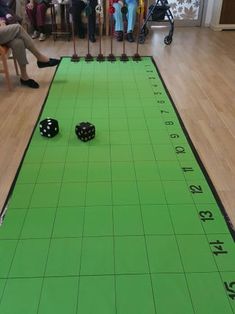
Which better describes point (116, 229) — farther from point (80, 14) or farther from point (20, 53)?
point (80, 14)

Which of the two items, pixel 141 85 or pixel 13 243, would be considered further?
pixel 141 85

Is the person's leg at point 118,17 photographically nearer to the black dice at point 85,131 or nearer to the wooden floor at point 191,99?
the wooden floor at point 191,99

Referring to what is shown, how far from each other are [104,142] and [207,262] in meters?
1.22

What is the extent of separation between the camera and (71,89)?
3.31 metres

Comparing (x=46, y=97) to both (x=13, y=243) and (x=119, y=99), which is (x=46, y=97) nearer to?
(x=119, y=99)

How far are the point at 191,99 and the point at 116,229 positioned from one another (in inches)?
75.1

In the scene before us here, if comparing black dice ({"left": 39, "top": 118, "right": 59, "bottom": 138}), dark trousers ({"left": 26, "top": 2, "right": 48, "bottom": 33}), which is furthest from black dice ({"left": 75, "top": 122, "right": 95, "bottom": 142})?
dark trousers ({"left": 26, "top": 2, "right": 48, "bottom": 33})

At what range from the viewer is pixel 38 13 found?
197 inches

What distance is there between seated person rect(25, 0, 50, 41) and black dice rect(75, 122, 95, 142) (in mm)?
3296

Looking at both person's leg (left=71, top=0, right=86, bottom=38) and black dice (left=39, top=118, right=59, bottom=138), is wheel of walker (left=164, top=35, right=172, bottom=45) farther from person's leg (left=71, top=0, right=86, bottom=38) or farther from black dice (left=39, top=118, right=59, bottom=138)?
black dice (left=39, top=118, right=59, bottom=138)

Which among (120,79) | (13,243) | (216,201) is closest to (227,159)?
(216,201)

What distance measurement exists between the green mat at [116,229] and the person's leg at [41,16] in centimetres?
303

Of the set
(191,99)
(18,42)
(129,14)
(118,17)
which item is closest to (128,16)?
(129,14)

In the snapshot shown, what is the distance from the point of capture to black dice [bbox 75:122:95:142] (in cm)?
237
